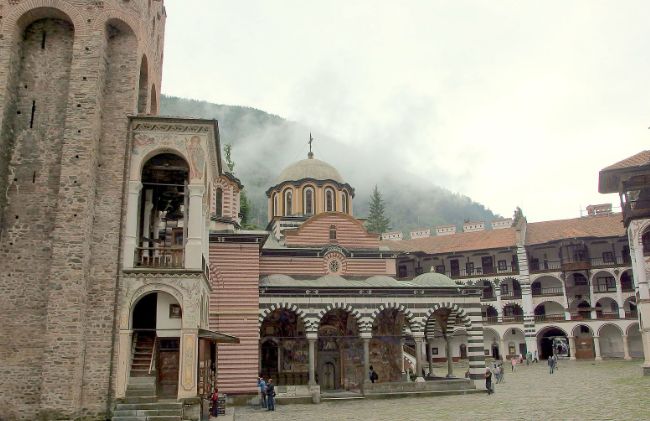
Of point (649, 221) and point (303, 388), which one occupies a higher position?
point (649, 221)

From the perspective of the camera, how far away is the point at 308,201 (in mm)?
32688

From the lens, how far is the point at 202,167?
52.6 feet

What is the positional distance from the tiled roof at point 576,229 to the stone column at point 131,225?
38.6 meters

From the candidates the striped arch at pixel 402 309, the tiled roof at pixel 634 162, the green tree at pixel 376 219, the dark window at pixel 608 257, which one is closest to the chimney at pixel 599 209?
the dark window at pixel 608 257

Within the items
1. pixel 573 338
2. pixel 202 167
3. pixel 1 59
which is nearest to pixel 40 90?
pixel 1 59

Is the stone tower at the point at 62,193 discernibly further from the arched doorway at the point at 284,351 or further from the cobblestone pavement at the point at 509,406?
the arched doorway at the point at 284,351

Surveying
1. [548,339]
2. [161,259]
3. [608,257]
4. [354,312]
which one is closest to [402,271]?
[548,339]

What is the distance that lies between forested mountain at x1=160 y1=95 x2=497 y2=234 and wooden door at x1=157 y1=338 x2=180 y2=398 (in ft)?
416

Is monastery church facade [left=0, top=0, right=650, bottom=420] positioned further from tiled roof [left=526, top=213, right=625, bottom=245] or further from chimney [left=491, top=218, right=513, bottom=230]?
chimney [left=491, top=218, right=513, bottom=230]

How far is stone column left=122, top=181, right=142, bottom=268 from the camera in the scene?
15.0 m

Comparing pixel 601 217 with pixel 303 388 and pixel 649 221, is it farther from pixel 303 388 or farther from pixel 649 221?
pixel 303 388

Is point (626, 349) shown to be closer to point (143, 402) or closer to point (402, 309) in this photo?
point (402, 309)

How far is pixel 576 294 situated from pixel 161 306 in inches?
1564

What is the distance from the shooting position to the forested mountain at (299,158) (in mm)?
153750
